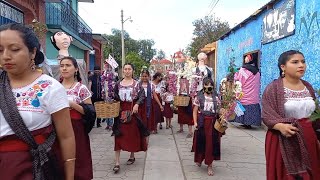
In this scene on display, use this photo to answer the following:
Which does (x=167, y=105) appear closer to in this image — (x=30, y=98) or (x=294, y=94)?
(x=294, y=94)

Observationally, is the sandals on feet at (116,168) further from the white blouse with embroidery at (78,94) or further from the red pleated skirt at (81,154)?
the white blouse with embroidery at (78,94)

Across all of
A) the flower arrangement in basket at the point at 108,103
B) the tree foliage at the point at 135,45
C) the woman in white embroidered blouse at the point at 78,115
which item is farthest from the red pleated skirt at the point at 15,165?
the tree foliage at the point at 135,45

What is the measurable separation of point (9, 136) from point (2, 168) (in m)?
0.18

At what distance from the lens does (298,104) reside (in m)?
3.09

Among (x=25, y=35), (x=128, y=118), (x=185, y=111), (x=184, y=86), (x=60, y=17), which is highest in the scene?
(x=60, y=17)

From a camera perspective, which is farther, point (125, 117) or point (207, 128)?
point (125, 117)

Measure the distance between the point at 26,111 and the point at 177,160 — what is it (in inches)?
170

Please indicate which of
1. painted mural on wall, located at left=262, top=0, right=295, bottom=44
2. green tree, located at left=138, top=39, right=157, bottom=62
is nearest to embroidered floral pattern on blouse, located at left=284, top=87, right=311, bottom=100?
painted mural on wall, located at left=262, top=0, right=295, bottom=44

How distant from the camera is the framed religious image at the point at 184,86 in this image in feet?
27.8

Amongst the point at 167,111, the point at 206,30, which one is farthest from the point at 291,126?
the point at 206,30

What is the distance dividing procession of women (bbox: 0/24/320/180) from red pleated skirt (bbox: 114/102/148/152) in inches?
0.6

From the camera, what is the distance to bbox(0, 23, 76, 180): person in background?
182 centimetres

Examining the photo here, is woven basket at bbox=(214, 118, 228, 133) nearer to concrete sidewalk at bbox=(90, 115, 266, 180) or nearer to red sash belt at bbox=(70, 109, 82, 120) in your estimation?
concrete sidewalk at bbox=(90, 115, 266, 180)

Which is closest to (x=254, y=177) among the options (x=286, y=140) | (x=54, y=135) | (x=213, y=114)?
(x=213, y=114)
